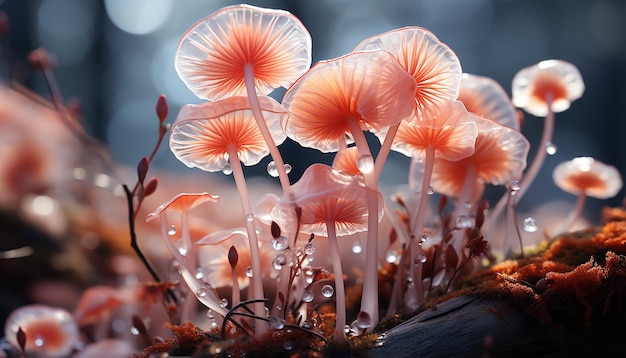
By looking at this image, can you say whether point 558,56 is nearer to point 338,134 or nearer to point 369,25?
point 369,25

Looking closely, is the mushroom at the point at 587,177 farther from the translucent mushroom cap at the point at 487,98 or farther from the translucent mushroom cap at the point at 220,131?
the translucent mushroom cap at the point at 220,131

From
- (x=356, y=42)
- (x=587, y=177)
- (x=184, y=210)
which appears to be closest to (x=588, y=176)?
(x=587, y=177)

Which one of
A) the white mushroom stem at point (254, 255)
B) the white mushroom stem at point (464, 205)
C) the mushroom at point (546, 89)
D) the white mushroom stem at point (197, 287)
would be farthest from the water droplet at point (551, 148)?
the white mushroom stem at point (197, 287)

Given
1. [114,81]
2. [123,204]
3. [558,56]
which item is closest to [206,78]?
[123,204]

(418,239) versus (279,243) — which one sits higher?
(279,243)

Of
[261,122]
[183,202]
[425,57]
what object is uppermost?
[425,57]

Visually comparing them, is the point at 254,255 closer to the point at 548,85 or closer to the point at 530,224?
the point at 530,224

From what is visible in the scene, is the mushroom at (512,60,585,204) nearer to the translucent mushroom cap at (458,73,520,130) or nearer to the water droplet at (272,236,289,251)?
the translucent mushroom cap at (458,73,520,130)
